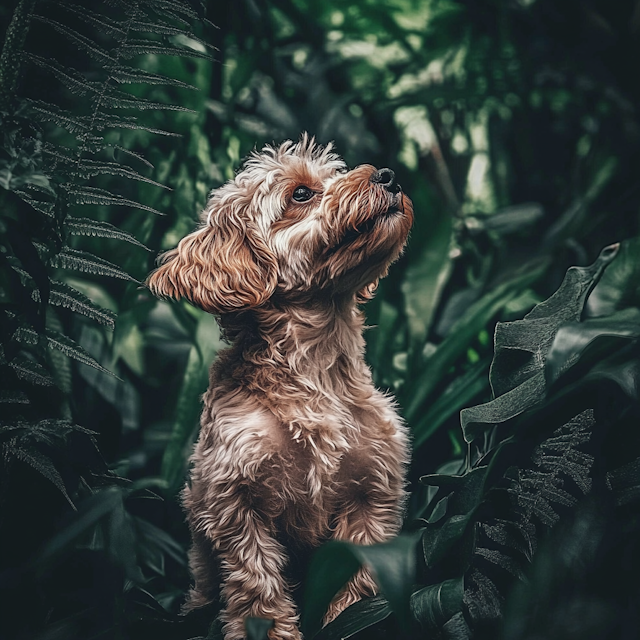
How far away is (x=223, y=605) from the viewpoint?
72 cm

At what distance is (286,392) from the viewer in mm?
724

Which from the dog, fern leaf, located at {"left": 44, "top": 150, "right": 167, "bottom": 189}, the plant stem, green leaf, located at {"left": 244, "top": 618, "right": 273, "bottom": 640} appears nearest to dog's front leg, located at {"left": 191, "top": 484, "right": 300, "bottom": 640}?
the dog

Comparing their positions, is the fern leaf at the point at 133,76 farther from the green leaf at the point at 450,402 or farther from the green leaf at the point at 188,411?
the green leaf at the point at 450,402

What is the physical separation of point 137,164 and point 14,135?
0.54 meters

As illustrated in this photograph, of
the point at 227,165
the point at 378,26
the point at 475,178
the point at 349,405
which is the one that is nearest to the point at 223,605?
the point at 349,405

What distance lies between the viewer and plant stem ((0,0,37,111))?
641 millimetres

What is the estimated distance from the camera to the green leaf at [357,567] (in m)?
0.51

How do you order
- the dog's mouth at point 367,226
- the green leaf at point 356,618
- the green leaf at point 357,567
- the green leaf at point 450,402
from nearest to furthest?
the green leaf at point 357,567 → the green leaf at point 356,618 → the dog's mouth at point 367,226 → the green leaf at point 450,402

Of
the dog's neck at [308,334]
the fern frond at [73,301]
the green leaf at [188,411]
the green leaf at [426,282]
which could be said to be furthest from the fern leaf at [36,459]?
the green leaf at [426,282]

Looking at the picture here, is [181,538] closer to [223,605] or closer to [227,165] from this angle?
[223,605]

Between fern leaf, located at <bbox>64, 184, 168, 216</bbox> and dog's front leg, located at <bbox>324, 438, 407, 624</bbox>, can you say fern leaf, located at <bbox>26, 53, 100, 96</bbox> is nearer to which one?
fern leaf, located at <bbox>64, 184, 168, 216</bbox>

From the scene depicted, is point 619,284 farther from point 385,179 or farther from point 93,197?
point 93,197

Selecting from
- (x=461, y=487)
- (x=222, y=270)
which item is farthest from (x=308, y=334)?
(x=461, y=487)

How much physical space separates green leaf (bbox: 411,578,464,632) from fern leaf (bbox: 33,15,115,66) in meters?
0.59
